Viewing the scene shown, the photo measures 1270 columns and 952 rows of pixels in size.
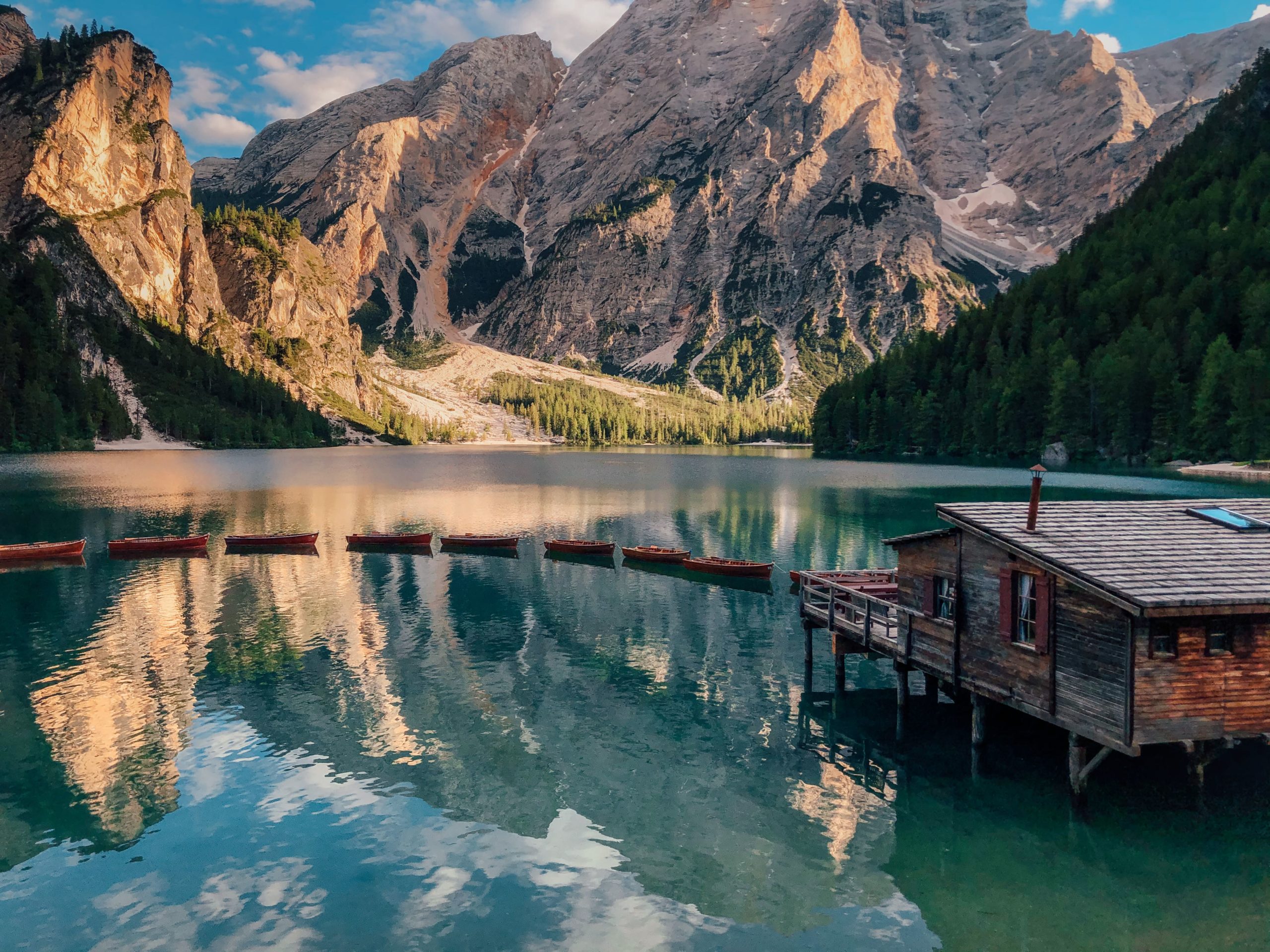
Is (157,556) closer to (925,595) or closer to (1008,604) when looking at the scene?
(925,595)

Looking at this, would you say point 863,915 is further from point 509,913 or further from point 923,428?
point 923,428

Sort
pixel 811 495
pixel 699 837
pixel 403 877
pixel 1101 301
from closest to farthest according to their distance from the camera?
pixel 403 877
pixel 699 837
pixel 811 495
pixel 1101 301

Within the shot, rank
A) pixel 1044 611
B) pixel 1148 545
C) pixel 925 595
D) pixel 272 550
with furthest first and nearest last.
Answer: pixel 272 550 → pixel 925 595 → pixel 1148 545 → pixel 1044 611

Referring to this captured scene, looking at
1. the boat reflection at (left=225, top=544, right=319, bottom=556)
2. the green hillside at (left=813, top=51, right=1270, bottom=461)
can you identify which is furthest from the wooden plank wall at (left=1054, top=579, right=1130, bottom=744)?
the green hillside at (left=813, top=51, right=1270, bottom=461)

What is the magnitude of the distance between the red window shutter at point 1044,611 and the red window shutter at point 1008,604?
1.01 meters

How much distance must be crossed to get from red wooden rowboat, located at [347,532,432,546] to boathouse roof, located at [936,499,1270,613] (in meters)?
60.6

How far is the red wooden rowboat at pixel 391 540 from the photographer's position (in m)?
79.5

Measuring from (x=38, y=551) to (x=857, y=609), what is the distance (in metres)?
70.1

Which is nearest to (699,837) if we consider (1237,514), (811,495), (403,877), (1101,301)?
(403,877)

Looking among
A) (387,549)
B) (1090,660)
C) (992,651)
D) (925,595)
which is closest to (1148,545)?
(1090,660)

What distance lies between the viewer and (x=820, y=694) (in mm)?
35688

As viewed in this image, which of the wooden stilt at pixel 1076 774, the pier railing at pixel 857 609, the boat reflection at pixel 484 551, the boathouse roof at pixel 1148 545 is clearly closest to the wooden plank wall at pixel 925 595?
the pier railing at pixel 857 609

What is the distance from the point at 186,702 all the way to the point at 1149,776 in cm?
3626

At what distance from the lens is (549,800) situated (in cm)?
2564
